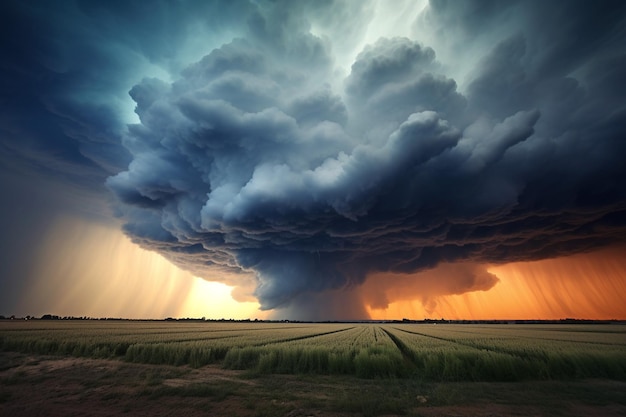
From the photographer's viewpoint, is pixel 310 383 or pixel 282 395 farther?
pixel 310 383

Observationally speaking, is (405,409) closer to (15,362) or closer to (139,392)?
(139,392)

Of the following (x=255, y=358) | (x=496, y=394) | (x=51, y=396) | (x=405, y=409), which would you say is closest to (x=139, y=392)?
(x=51, y=396)

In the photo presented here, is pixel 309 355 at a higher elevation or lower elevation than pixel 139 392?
higher

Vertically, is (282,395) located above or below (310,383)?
below

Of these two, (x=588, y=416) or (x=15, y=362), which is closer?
(x=588, y=416)

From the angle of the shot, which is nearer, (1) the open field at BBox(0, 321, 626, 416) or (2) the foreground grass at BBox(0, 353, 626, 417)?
(2) the foreground grass at BBox(0, 353, 626, 417)

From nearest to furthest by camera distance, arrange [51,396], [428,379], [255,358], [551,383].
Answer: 1. [51,396]
2. [551,383]
3. [428,379]
4. [255,358]

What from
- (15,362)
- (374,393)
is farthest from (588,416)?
(15,362)

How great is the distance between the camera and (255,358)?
18.1 metres

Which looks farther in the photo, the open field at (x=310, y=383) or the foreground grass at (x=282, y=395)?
the open field at (x=310, y=383)

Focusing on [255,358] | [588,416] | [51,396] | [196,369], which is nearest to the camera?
[588,416]

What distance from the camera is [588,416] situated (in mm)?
8922

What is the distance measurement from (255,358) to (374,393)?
921 cm

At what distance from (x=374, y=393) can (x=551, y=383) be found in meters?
8.32
